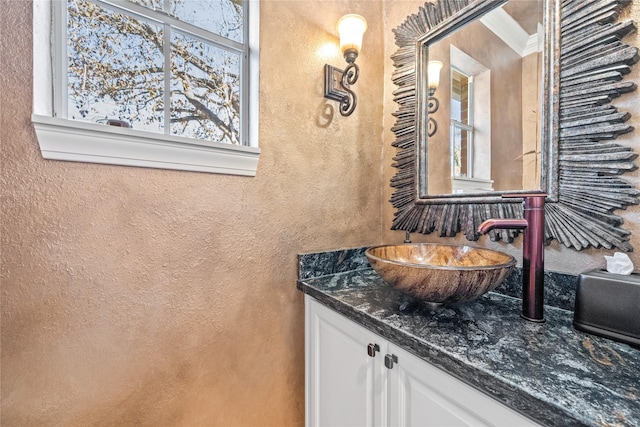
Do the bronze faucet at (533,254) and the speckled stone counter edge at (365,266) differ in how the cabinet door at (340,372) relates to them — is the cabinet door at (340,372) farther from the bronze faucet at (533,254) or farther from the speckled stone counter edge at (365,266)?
the bronze faucet at (533,254)

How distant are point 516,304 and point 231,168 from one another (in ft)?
3.40

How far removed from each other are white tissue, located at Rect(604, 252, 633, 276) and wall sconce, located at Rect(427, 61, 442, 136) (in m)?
0.72

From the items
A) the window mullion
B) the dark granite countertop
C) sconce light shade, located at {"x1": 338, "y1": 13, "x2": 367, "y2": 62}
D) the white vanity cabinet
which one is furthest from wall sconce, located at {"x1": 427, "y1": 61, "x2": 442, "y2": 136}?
the window mullion

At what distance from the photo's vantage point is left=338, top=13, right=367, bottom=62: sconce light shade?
113 centimetres

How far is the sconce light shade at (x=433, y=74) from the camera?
3.93 ft

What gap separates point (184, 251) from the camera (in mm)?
946

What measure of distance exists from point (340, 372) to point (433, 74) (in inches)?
48.1

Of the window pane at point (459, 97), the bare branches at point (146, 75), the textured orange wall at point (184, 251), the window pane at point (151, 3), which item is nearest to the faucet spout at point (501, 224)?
the window pane at point (459, 97)

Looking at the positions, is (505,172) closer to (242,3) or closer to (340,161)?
(340,161)

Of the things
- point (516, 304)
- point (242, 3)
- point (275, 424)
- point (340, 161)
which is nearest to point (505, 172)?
point (516, 304)

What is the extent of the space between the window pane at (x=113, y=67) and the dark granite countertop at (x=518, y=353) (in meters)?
0.89

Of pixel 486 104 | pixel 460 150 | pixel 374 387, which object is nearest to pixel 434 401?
pixel 374 387

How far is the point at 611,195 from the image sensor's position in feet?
2.49

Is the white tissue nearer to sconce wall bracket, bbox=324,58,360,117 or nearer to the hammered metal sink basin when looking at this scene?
the hammered metal sink basin
